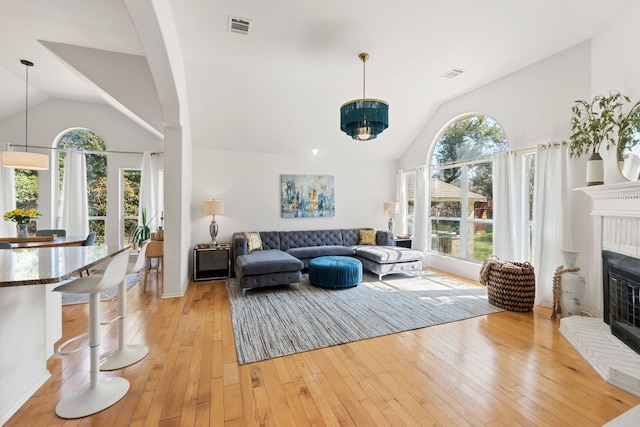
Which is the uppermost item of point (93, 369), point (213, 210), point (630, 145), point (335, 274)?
point (630, 145)

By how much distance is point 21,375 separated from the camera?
69.8 inches

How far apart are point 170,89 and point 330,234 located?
3914 millimetres

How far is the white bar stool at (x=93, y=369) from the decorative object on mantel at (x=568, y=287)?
14.1ft

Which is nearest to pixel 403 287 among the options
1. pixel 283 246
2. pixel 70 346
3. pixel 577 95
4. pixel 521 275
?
pixel 521 275

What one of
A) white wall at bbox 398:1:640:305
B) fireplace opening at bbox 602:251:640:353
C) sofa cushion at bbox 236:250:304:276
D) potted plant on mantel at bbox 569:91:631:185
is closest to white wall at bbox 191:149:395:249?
sofa cushion at bbox 236:250:304:276

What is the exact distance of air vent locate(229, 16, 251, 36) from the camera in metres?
2.87

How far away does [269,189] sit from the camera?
5.79 meters

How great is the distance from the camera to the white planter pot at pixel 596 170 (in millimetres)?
2822

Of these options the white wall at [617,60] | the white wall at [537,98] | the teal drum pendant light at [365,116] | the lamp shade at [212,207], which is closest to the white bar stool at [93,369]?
the teal drum pendant light at [365,116]

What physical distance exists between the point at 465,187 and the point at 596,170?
2.23 m

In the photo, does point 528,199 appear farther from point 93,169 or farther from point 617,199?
point 93,169

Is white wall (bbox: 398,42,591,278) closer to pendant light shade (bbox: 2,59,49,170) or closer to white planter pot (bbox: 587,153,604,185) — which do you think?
white planter pot (bbox: 587,153,604,185)

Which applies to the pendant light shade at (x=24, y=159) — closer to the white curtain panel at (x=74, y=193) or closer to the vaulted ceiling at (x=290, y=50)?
the vaulted ceiling at (x=290, y=50)

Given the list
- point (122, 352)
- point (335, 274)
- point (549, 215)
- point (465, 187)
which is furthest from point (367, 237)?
point (122, 352)
